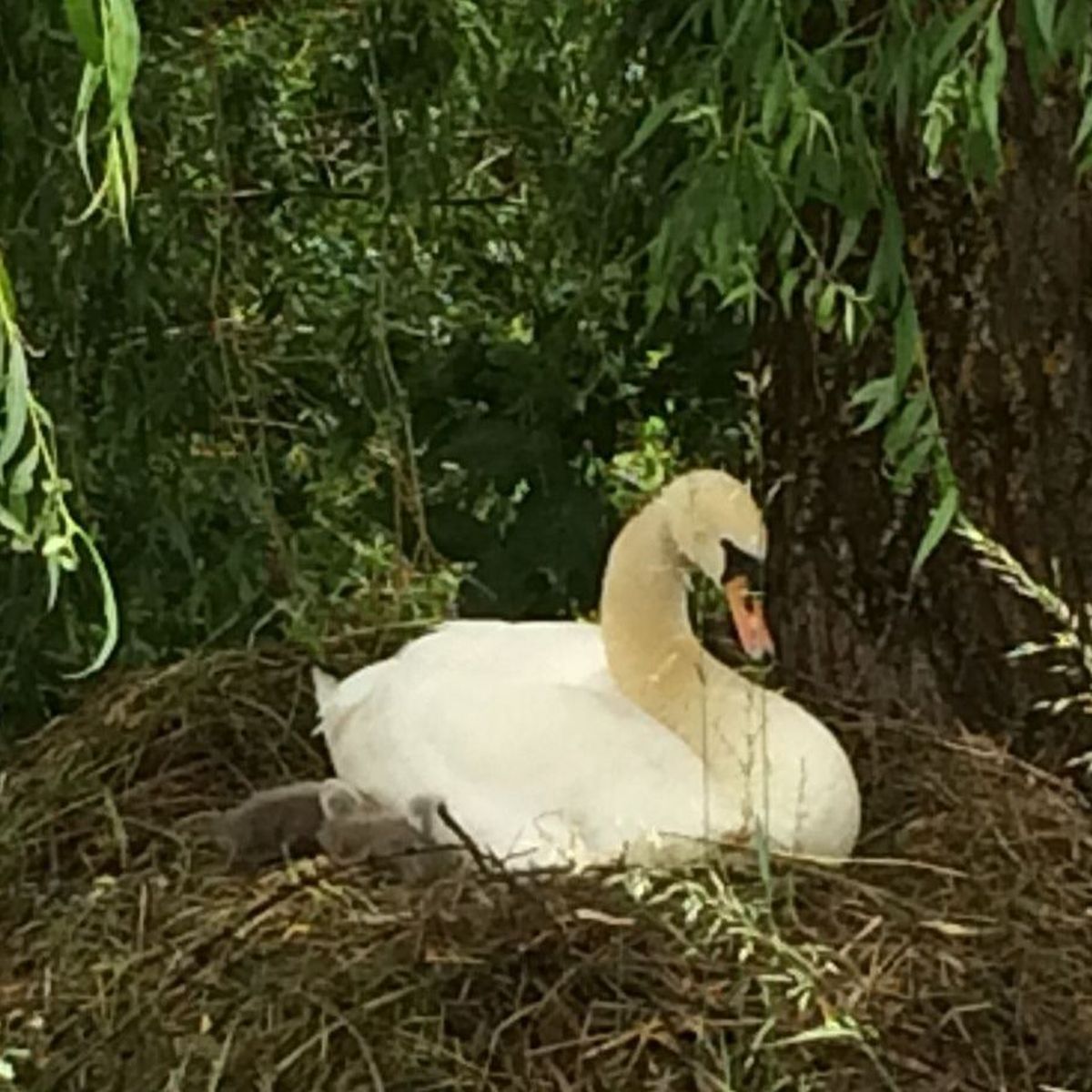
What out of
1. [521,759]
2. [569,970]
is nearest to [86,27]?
[569,970]

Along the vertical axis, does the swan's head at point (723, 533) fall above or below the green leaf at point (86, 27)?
below

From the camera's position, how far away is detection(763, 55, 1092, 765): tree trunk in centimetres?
221

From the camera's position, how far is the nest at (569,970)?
1.79 m

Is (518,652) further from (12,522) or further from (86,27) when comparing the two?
(86,27)

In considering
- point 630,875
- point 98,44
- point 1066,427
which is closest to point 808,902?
point 630,875

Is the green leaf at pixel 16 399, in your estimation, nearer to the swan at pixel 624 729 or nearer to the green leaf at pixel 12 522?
the green leaf at pixel 12 522

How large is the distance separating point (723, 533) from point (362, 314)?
70 centimetres

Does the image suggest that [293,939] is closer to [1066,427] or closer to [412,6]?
[1066,427]

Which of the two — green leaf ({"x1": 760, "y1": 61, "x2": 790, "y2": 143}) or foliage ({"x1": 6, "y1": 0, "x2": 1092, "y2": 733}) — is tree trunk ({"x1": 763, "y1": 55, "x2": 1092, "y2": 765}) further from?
green leaf ({"x1": 760, "y1": 61, "x2": 790, "y2": 143})

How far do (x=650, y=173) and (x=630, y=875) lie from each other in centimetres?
88

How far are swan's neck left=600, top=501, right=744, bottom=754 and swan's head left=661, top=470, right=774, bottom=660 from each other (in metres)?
0.02

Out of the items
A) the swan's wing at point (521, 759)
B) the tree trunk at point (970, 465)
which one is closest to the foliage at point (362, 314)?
the tree trunk at point (970, 465)

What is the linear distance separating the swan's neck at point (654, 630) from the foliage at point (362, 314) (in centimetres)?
21

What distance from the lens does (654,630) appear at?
2.24 metres
